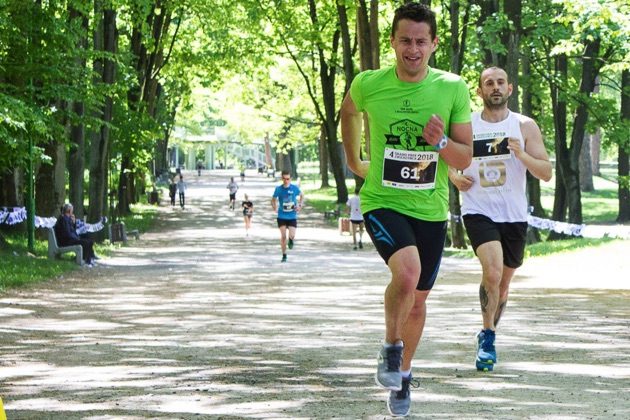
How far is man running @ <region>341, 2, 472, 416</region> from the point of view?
22.4 ft

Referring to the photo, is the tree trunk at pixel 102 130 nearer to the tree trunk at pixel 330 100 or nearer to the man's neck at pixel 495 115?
the tree trunk at pixel 330 100

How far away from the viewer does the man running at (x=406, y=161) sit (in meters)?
6.81

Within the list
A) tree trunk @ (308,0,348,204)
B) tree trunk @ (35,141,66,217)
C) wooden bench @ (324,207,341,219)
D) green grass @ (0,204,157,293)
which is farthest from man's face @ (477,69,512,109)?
wooden bench @ (324,207,341,219)

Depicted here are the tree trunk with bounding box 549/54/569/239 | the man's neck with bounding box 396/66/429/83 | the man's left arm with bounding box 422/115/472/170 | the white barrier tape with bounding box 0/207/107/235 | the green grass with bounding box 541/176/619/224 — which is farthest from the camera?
the green grass with bounding box 541/176/619/224

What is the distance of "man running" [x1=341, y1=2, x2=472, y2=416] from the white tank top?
2421 millimetres

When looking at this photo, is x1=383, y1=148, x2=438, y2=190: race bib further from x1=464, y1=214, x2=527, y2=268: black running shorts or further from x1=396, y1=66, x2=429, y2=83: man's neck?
x1=464, y1=214, x2=527, y2=268: black running shorts

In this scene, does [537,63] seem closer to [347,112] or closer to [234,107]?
[347,112]

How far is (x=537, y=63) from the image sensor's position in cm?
3631

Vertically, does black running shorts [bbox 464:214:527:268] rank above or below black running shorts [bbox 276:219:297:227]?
above

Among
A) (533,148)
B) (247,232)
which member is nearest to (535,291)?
(533,148)

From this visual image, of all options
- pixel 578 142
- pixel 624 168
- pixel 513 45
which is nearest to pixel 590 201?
pixel 624 168

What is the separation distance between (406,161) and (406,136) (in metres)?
0.13

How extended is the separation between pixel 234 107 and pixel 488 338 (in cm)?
7375

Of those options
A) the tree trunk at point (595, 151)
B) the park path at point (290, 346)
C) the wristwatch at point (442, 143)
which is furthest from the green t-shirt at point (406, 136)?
the tree trunk at point (595, 151)
